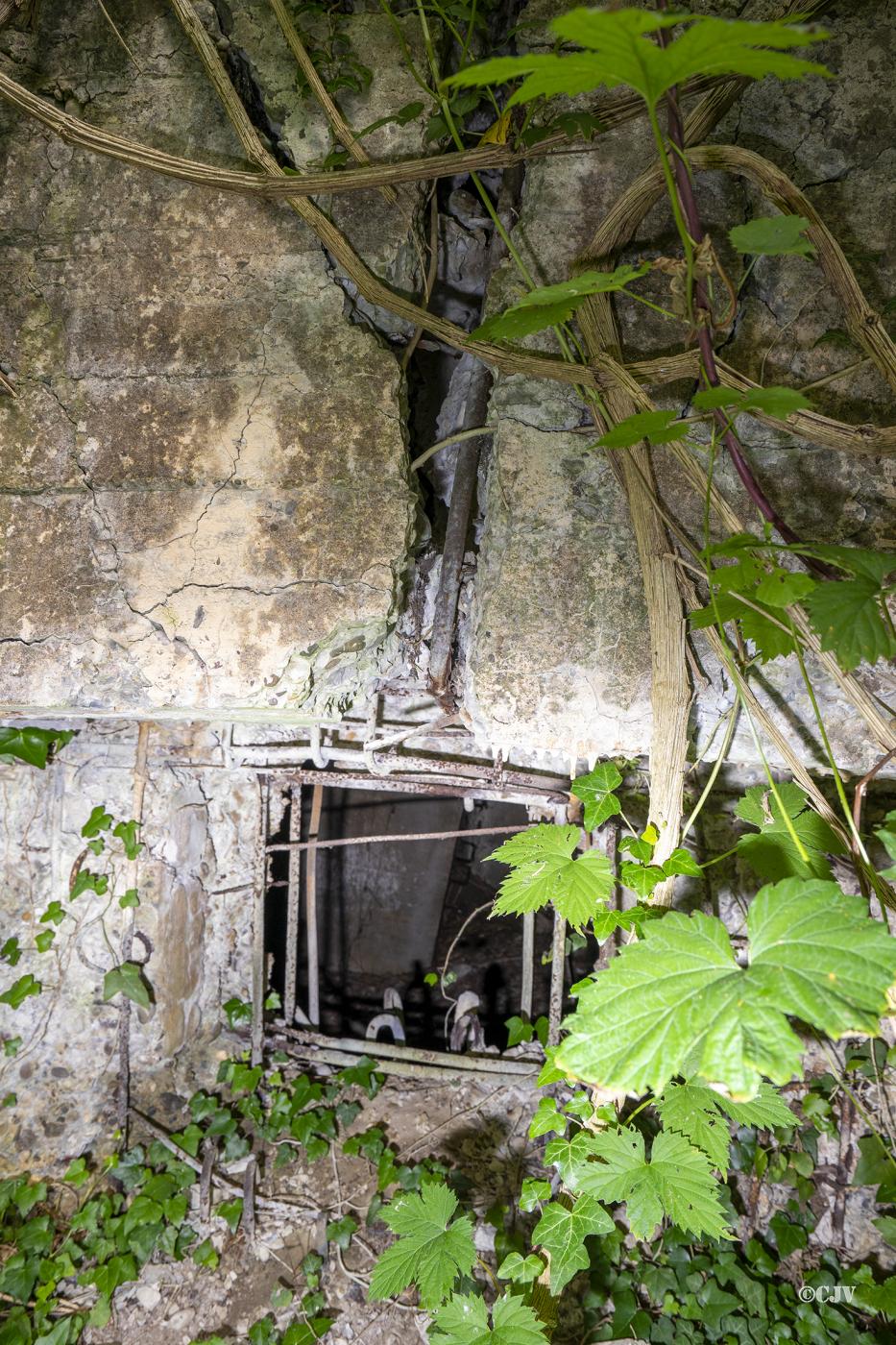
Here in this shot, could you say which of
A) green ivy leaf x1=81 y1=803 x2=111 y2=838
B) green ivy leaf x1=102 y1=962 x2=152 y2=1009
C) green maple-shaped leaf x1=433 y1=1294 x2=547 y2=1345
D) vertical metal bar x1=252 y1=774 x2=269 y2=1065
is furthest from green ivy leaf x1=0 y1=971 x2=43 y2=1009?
green maple-shaped leaf x1=433 y1=1294 x2=547 y2=1345

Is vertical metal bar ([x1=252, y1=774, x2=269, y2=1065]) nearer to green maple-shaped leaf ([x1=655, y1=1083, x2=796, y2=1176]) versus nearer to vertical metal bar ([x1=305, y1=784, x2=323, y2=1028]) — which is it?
vertical metal bar ([x1=305, y1=784, x2=323, y2=1028])

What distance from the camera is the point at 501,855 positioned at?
1.22 m

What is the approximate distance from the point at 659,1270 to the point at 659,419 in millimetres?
2003

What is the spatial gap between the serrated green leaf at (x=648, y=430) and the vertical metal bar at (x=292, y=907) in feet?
4.51

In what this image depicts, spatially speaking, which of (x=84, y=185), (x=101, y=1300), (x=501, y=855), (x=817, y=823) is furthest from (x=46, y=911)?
(x=817, y=823)

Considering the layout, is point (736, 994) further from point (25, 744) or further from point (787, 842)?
point (25, 744)

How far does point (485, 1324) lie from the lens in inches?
50.1

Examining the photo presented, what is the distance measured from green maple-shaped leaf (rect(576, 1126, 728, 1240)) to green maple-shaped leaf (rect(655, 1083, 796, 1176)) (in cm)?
2

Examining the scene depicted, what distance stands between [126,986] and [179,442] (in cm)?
150

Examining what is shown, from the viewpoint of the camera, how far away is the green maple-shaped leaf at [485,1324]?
122cm

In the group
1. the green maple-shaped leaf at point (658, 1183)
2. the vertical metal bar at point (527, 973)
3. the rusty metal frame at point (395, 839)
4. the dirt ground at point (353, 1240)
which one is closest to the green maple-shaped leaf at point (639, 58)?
the rusty metal frame at point (395, 839)

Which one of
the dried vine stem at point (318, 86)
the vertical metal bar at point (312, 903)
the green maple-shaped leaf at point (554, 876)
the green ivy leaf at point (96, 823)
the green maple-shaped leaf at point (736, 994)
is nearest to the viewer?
the green maple-shaped leaf at point (736, 994)

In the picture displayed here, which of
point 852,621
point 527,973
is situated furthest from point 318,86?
point 527,973

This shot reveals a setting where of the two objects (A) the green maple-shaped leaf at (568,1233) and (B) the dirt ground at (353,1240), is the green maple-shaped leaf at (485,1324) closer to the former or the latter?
(A) the green maple-shaped leaf at (568,1233)
